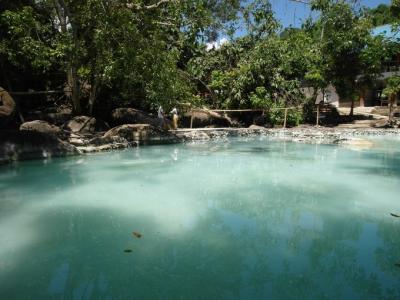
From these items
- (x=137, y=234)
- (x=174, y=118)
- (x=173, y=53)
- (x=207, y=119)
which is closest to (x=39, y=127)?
(x=173, y=53)

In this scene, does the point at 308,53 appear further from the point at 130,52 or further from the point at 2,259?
the point at 2,259

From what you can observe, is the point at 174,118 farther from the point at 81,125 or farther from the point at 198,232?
the point at 198,232

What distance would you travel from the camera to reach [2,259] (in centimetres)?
330

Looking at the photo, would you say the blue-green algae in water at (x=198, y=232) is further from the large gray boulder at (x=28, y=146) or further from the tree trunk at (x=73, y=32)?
the tree trunk at (x=73, y=32)

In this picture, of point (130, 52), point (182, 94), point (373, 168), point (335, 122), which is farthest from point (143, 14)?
point (335, 122)

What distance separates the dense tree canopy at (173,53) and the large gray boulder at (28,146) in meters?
2.26

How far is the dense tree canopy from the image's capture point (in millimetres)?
9352

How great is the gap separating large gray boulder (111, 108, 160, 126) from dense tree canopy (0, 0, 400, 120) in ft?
1.87

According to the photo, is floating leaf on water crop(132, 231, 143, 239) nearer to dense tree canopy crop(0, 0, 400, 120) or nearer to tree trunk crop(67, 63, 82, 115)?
dense tree canopy crop(0, 0, 400, 120)

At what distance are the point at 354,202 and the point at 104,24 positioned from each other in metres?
7.31

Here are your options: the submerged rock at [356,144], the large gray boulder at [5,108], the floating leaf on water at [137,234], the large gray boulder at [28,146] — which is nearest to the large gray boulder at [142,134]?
the large gray boulder at [28,146]

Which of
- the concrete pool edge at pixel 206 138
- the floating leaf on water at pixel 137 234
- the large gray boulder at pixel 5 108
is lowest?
the floating leaf on water at pixel 137 234

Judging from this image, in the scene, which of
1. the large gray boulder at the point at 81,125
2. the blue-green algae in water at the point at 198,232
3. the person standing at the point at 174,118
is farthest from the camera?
the person standing at the point at 174,118

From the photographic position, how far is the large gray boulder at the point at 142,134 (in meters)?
11.0
